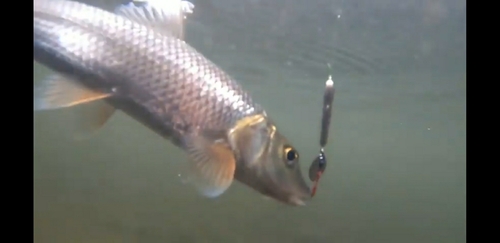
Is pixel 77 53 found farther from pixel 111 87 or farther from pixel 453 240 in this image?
pixel 453 240

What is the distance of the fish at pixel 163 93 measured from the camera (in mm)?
3072

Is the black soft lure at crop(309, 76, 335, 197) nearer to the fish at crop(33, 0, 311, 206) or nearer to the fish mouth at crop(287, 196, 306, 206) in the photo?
the fish mouth at crop(287, 196, 306, 206)

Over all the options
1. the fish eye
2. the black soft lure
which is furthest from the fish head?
the black soft lure

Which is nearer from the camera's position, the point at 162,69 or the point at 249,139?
the point at 249,139

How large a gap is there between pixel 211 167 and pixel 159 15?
1094 mm

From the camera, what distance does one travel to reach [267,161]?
3.09 metres

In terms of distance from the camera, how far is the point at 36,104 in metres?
3.05

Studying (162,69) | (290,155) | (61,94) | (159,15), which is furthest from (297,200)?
(61,94)

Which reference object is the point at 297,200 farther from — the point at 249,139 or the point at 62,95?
the point at 62,95

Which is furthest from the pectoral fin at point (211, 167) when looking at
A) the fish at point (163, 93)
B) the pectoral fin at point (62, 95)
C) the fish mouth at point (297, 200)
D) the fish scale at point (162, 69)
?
the pectoral fin at point (62, 95)

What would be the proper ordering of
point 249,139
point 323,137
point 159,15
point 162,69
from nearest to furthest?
point 249,139 → point 162,69 → point 159,15 → point 323,137

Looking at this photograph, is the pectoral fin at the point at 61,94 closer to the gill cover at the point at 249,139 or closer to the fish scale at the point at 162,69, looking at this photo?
the fish scale at the point at 162,69

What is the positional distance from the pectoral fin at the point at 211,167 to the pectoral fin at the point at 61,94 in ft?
2.25

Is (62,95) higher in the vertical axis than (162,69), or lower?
lower
